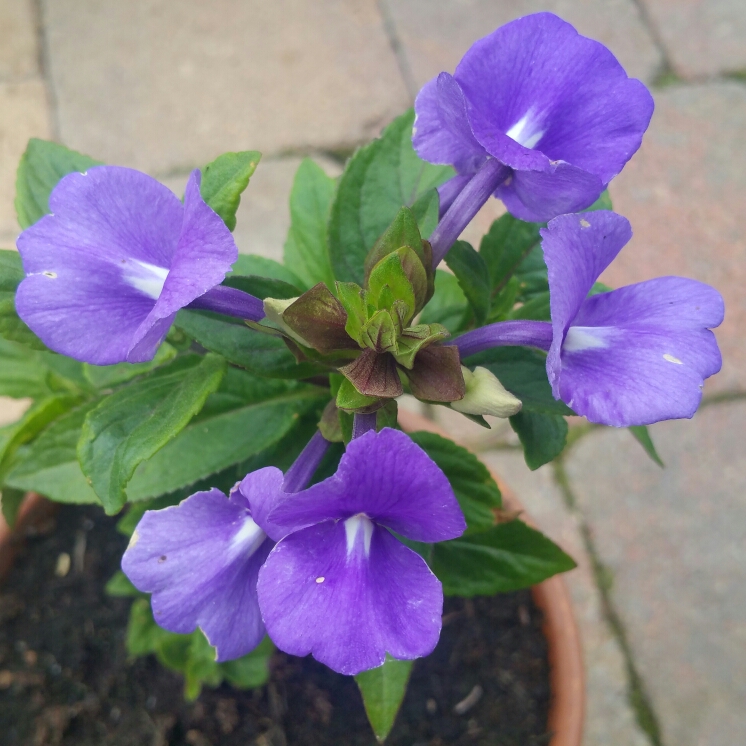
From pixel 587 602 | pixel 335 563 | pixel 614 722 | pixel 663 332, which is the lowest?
pixel 614 722

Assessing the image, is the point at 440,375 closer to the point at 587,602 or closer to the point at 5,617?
the point at 5,617

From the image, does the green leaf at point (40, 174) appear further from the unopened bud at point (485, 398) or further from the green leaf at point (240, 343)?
the unopened bud at point (485, 398)

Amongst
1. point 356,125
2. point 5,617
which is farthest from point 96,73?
point 5,617

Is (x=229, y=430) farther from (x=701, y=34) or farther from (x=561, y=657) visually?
(x=701, y=34)

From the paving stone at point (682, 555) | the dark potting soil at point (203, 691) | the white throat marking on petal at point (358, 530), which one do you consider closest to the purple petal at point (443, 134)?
the white throat marking on petal at point (358, 530)

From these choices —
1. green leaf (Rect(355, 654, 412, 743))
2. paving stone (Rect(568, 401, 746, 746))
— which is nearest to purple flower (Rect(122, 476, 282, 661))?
green leaf (Rect(355, 654, 412, 743))
